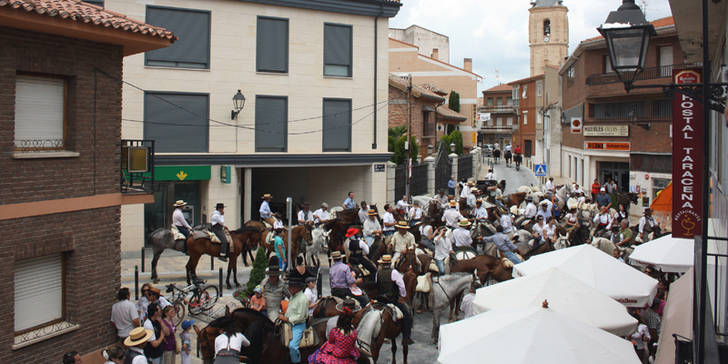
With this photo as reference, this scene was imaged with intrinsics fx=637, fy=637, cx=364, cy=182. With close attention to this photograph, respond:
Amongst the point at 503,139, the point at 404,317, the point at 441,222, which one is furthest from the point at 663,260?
the point at 503,139

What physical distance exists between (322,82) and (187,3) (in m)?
6.25

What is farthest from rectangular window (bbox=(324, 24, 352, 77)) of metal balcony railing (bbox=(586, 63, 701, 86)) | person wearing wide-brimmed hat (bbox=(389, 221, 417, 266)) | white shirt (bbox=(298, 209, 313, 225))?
metal balcony railing (bbox=(586, 63, 701, 86))

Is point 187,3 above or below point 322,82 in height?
above

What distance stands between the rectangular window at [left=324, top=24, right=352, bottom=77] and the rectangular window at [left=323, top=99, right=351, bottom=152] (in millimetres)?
1300

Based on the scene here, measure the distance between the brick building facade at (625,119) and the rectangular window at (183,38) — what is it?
22.3 m

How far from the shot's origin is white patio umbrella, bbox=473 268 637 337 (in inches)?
400

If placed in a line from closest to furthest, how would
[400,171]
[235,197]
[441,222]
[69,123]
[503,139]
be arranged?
[69,123] < [441,222] < [235,197] < [400,171] < [503,139]

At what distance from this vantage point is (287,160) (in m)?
26.6

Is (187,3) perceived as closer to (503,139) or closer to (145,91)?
(145,91)

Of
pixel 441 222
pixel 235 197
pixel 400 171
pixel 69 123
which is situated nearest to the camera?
pixel 69 123

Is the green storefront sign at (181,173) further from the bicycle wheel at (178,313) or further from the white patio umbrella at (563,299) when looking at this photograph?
the white patio umbrella at (563,299)

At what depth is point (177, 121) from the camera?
80.3ft

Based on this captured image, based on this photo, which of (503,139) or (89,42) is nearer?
(89,42)

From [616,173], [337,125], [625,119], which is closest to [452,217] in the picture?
[337,125]
